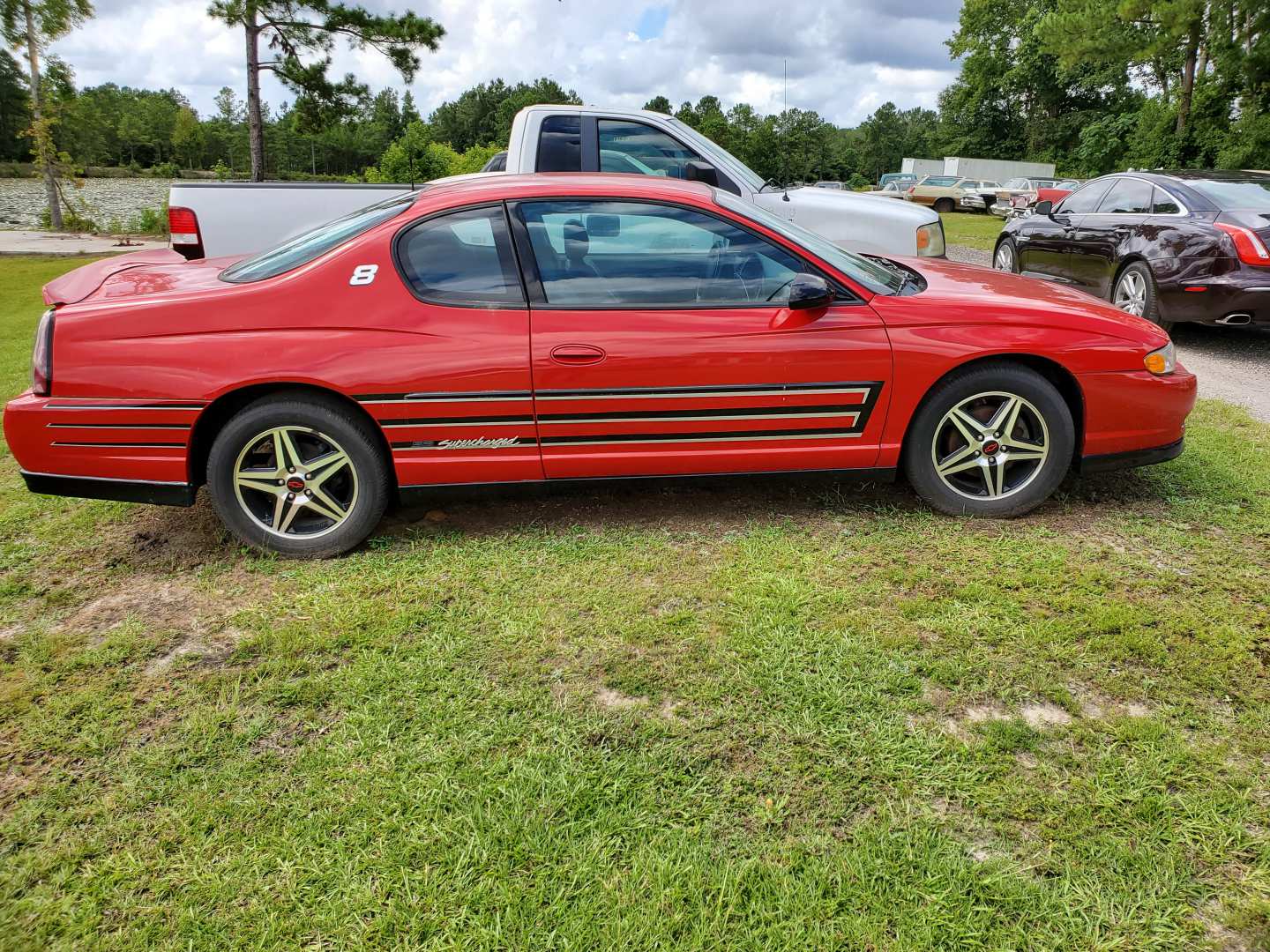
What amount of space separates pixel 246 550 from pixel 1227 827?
3.53 metres

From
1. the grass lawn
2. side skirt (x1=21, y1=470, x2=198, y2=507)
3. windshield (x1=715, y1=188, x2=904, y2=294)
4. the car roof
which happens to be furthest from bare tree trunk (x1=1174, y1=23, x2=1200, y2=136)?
side skirt (x1=21, y1=470, x2=198, y2=507)

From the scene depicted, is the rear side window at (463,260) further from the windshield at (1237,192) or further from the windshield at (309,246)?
the windshield at (1237,192)

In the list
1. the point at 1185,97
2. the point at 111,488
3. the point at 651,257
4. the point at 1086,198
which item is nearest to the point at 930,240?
the point at 1086,198

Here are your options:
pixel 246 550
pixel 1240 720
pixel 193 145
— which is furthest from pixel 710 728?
pixel 193 145

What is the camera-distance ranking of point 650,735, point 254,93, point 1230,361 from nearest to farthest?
1. point 650,735
2. point 1230,361
3. point 254,93

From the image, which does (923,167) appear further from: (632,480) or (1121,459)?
(632,480)

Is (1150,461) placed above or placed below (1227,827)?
above

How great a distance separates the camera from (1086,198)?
854 cm

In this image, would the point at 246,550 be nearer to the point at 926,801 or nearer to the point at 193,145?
the point at 926,801

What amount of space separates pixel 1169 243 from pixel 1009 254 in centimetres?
272

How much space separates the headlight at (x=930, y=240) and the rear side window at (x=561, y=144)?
2601mm

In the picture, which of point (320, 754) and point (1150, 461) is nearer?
point (320, 754)

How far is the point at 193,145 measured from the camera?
79.3 metres

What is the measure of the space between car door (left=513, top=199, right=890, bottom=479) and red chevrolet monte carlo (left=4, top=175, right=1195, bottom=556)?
0.01m
